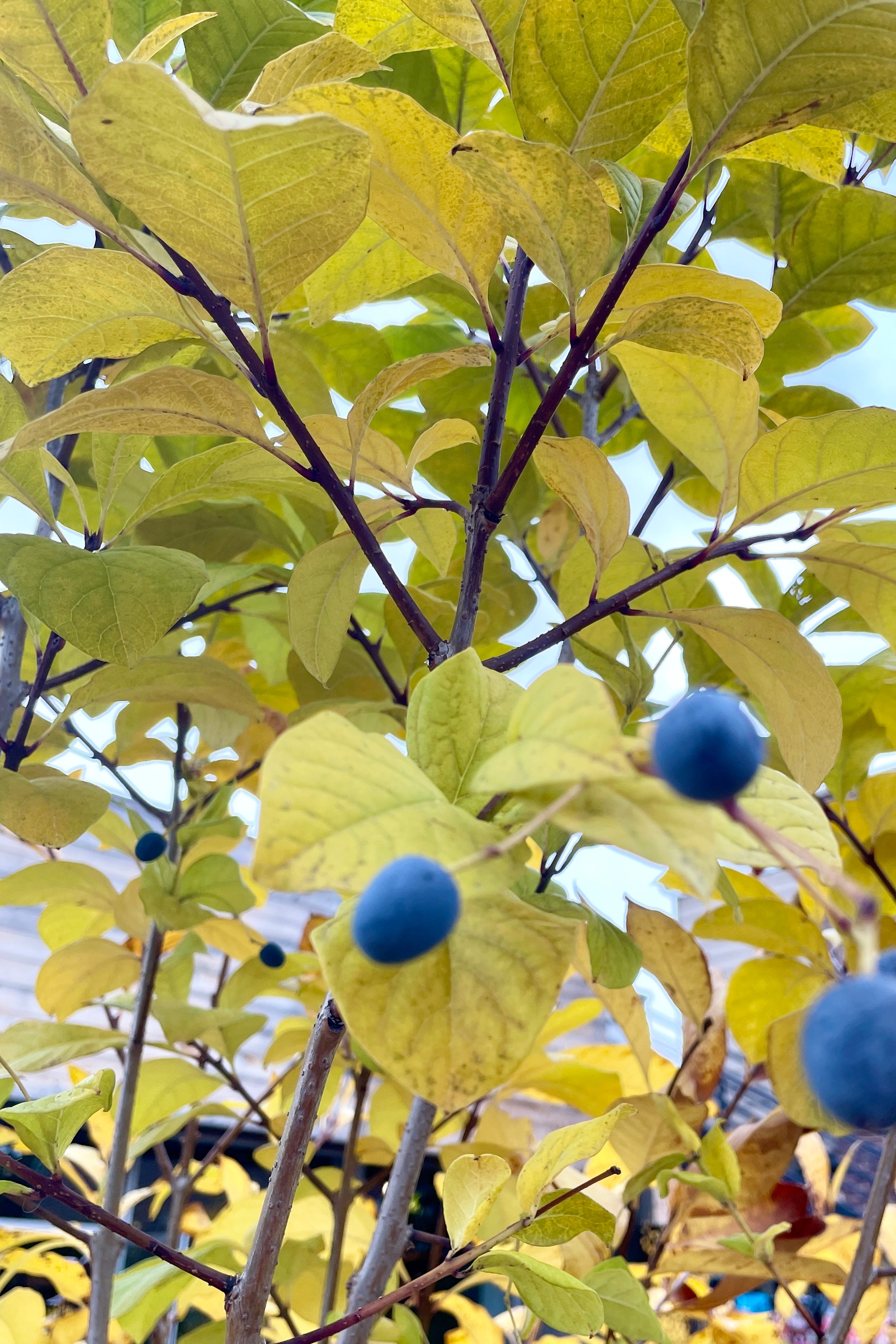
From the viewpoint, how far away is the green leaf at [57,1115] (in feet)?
1.56

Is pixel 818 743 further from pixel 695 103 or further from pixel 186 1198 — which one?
pixel 186 1198

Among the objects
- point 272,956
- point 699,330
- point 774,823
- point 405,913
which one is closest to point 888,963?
point 774,823

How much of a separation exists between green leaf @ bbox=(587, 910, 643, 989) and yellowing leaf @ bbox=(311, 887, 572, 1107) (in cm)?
27

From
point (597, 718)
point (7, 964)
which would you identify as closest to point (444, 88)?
point (597, 718)

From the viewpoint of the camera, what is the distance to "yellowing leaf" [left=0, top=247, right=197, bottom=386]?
397mm

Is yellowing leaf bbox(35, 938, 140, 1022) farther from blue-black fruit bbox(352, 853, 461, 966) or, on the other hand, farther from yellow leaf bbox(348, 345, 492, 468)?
blue-black fruit bbox(352, 853, 461, 966)

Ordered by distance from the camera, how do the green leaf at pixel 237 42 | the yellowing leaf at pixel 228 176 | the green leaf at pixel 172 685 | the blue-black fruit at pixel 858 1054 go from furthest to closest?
the green leaf at pixel 172 685 → the green leaf at pixel 237 42 → the yellowing leaf at pixel 228 176 → the blue-black fruit at pixel 858 1054

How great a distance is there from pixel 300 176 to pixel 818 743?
1.11ft

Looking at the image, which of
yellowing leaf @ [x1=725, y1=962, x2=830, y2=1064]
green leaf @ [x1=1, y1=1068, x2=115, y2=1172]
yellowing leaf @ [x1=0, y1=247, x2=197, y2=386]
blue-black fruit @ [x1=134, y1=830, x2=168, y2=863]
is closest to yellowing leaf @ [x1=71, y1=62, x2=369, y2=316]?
yellowing leaf @ [x1=0, y1=247, x2=197, y2=386]

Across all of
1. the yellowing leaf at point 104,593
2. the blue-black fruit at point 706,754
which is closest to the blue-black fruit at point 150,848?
the yellowing leaf at point 104,593

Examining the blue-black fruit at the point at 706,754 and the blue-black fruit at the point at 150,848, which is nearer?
the blue-black fruit at the point at 706,754

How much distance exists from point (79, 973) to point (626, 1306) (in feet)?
1.89

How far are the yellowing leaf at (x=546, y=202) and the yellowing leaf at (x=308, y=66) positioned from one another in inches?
3.3

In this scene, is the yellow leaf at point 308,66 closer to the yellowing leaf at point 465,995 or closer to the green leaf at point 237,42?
the green leaf at point 237,42
